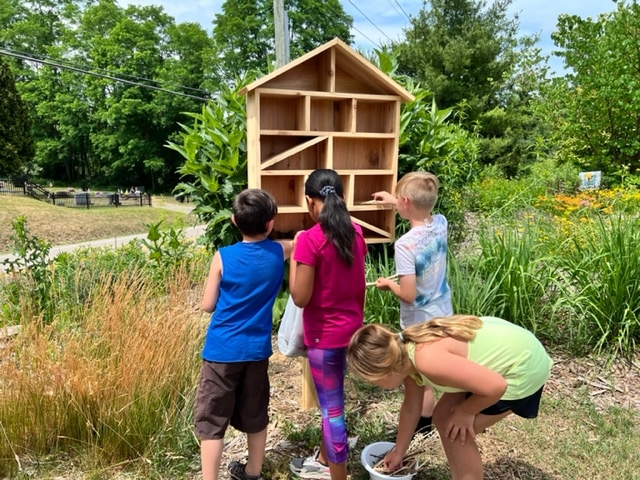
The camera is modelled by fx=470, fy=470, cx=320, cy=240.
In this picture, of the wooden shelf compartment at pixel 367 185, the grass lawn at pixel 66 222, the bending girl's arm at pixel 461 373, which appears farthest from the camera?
the grass lawn at pixel 66 222

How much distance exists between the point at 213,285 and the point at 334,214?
2.18 ft

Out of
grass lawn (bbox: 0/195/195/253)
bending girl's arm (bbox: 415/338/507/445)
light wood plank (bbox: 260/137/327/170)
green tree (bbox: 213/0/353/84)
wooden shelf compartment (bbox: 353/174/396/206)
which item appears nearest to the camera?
bending girl's arm (bbox: 415/338/507/445)

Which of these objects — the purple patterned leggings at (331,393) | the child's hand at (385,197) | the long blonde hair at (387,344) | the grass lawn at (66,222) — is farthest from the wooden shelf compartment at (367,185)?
the grass lawn at (66,222)

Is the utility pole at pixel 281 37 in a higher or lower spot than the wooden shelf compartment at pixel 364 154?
higher

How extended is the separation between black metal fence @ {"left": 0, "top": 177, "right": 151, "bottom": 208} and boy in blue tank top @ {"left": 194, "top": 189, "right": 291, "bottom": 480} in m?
24.1

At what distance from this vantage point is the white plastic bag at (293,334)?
2326mm

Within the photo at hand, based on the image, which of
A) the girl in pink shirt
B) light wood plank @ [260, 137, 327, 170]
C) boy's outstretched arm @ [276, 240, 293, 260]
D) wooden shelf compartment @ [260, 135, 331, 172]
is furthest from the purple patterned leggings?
wooden shelf compartment @ [260, 135, 331, 172]

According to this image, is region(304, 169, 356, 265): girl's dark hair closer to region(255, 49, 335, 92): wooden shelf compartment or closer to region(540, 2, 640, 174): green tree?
region(255, 49, 335, 92): wooden shelf compartment

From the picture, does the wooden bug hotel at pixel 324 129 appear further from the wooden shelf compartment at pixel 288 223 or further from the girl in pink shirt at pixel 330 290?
the girl in pink shirt at pixel 330 290

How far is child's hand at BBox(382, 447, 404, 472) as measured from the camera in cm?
231

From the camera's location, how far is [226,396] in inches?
87.3

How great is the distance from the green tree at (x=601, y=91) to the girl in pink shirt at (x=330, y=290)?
378 inches

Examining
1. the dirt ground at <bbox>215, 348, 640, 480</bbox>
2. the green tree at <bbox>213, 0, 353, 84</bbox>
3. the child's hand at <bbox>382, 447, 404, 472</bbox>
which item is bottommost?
the dirt ground at <bbox>215, 348, 640, 480</bbox>

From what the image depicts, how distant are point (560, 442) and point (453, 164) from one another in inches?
116
